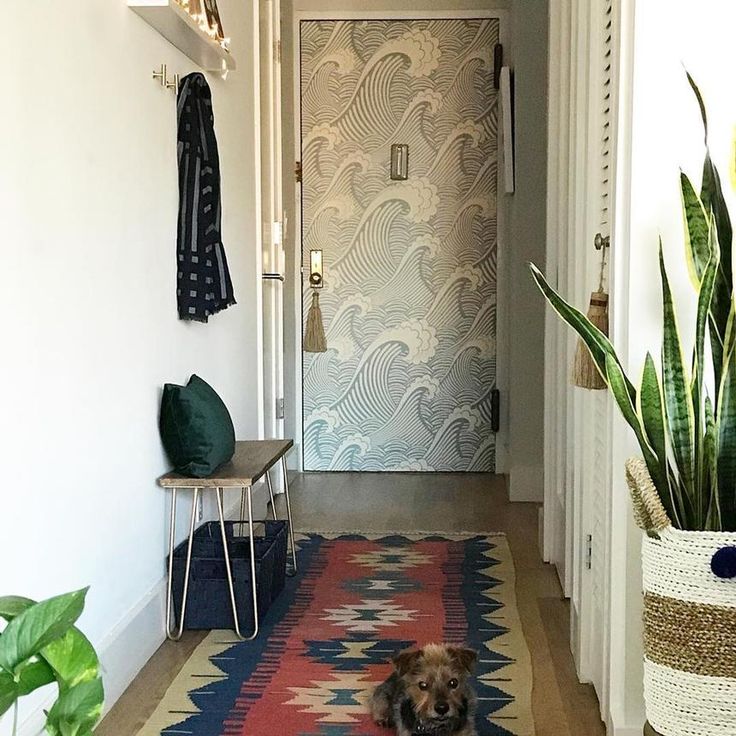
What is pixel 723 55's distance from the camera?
1.91m

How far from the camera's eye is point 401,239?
535cm

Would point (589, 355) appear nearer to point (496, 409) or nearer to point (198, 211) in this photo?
point (198, 211)

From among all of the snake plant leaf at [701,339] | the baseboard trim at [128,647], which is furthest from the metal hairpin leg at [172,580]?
the snake plant leaf at [701,339]

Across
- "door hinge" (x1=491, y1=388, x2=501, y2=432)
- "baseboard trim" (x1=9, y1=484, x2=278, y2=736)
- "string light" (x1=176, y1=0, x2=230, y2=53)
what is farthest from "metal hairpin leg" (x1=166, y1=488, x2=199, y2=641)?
"door hinge" (x1=491, y1=388, x2=501, y2=432)

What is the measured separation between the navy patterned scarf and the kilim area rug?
0.97 meters

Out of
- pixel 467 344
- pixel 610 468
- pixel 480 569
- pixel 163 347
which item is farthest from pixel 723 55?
pixel 467 344

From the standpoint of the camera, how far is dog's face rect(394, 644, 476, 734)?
6.75 feet

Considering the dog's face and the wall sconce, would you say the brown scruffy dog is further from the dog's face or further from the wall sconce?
the wall sconce

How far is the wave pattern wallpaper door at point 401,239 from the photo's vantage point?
5.29m

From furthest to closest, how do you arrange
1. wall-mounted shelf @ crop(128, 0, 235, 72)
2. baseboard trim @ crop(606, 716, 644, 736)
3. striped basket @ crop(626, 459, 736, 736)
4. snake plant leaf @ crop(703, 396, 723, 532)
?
wall-mounted shelf @ crop(128, 0, 235, 72)
baseboard trim @ crop(606, 716, 644, 736)
snake plant leaf @ crop(703, 396, 723, 532)
striped basket @ crop(626, 459, 736, 736)

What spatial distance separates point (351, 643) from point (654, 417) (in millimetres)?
1393

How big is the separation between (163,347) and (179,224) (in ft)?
1.30

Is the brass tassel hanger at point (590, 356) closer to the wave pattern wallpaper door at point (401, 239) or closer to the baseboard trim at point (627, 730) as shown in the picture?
the baseboard trim at point (627, 730)

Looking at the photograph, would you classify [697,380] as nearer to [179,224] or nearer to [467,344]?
[179,224]
